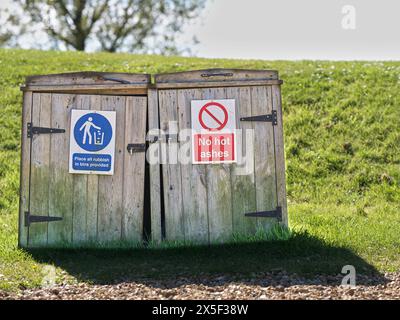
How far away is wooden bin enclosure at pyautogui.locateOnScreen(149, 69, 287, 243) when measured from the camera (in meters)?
8.13

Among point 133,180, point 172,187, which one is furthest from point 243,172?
point 133,180

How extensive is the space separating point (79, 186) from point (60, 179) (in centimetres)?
23

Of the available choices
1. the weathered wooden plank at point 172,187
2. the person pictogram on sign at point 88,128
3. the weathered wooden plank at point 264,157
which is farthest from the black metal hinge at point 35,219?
the weathered wooden plank at point 264,157

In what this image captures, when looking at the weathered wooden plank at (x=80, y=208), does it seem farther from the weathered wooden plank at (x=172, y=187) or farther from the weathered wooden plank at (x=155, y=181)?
the weathered wooden plank at (x=172, y=187)

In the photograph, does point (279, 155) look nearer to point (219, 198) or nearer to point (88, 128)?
point (219, 198)

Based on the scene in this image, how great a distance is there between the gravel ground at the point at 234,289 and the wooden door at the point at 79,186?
4.25 ft

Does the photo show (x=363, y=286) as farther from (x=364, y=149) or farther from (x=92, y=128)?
(x=364, y=149)

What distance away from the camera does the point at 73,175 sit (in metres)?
8.15

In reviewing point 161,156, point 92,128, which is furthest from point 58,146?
point 161,156

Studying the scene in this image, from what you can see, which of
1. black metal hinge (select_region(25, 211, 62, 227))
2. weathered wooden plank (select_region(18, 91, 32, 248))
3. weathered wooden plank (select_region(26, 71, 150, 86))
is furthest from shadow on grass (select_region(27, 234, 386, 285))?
weathered wooden plank (select_region(26, 71, 150, 86))

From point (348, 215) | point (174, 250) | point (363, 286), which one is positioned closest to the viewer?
point (363, 286)

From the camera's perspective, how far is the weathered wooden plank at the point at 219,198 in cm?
813
